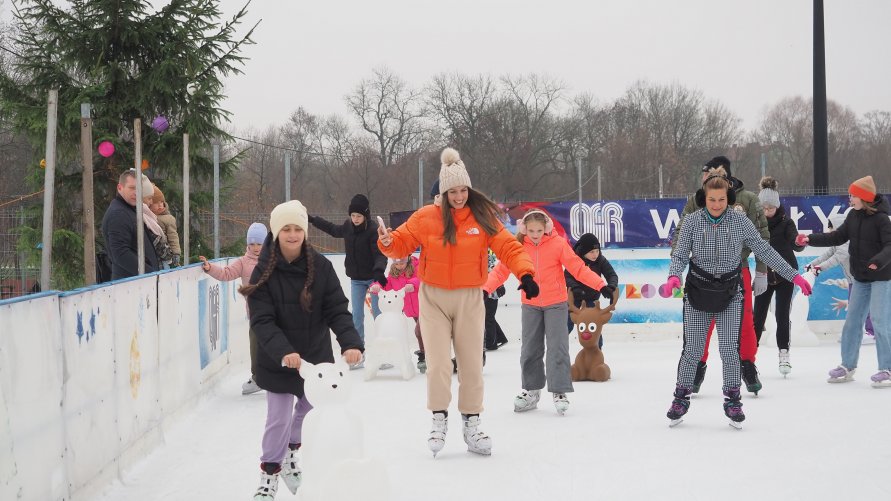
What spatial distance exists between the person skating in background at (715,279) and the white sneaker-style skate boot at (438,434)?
5.46 feet

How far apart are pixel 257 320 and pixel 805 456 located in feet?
10.5

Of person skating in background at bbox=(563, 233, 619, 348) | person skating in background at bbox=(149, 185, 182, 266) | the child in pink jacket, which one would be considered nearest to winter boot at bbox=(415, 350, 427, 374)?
the child in pink jacket

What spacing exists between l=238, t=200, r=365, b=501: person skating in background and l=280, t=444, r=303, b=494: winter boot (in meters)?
0.17

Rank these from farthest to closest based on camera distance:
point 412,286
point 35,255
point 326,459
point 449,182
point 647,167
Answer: point 647,167, point 35,255, point 412,286, point 449,182, point 326,459

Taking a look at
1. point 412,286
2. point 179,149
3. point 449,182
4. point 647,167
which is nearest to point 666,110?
point 647,167

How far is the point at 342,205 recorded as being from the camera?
30.3 m

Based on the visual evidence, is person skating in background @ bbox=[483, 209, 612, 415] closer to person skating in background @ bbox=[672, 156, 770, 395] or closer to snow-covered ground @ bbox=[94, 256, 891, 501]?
snow-covered ground @ bbox=[94, 256, 891, 501]

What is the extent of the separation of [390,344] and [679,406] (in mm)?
3733

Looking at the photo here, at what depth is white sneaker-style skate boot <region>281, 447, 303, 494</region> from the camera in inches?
192

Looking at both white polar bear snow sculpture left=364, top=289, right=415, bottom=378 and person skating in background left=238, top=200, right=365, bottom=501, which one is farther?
white polar bear snow sculpture left=364, top=289, right=415, bottom=378

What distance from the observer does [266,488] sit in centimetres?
464

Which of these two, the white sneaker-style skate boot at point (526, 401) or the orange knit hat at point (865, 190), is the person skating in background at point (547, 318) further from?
the orange knit hat at point (865, 190)

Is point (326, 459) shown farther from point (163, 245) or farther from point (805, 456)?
point (163, 245)

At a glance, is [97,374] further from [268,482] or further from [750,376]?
[750,376]
